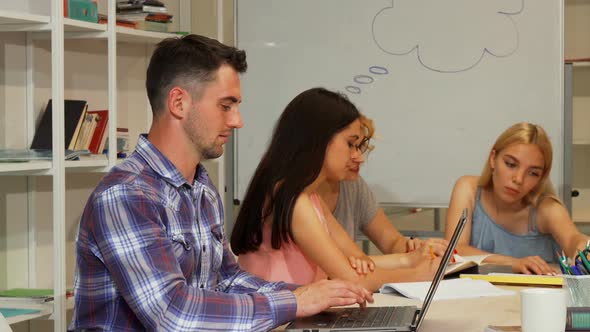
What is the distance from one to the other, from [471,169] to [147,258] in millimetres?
2126

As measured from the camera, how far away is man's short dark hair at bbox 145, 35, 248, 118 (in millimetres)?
1783

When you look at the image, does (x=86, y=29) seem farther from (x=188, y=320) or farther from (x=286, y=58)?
(x=188, y=320)

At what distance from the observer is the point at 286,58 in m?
3.64

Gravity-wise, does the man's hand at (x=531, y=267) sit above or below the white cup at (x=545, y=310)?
below

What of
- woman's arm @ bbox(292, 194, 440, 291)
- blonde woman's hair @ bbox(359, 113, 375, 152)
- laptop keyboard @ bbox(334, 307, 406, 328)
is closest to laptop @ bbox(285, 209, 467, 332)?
laptop keyboard @ bbox(334, 307, 406, 328)

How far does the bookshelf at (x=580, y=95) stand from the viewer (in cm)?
468

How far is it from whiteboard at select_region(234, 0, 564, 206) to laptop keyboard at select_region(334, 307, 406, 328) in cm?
180

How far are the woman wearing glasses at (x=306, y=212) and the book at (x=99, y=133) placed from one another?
2.78ft

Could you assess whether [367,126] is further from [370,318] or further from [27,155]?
[370,318]

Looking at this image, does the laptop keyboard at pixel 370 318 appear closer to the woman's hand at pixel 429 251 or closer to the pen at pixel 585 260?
the pen at pixel 585 260

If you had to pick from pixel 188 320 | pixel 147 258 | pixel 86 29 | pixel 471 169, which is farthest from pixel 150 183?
pixel 471 169

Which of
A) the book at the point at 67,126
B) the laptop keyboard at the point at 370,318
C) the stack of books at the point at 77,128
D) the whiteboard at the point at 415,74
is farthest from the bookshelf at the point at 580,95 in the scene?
the laptop keyboard at the point at 370,318

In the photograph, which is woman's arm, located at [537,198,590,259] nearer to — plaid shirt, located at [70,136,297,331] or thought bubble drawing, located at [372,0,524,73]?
thought bubble drawing, located at [372,0,524,73]

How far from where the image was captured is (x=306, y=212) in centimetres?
237
